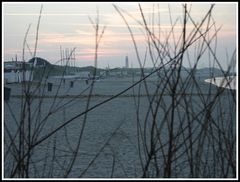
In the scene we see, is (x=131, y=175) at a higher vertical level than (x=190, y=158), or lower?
lower

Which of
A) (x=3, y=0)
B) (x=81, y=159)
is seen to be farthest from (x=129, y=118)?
(x=3, y=0)

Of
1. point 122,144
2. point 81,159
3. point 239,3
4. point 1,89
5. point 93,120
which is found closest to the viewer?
point 1,89

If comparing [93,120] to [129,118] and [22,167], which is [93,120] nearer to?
[129,118]

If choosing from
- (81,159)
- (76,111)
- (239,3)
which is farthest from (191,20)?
(76,111)

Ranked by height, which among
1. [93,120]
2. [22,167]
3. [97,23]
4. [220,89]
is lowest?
[93,120]

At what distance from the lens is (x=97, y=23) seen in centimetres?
200

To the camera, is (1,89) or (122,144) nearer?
(1,89)

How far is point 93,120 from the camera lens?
50.1 ft

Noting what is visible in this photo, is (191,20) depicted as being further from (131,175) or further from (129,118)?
(129,118)

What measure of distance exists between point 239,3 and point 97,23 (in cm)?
79

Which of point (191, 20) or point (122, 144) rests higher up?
point (191, 20)

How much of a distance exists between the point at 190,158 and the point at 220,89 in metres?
0.39

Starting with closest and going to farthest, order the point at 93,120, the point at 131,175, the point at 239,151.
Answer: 1. the point at 239,151
2. the point at 131,175
3. the point at 93,120

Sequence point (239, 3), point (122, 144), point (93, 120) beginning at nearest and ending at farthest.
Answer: point (239, 3)
point (122, 144)
point (93, 120)
